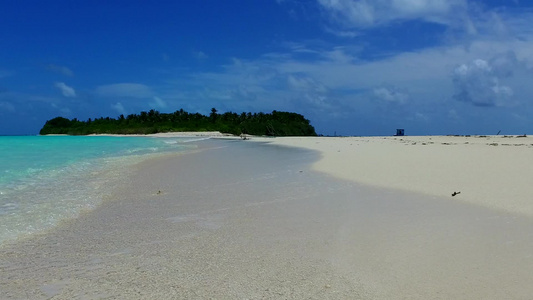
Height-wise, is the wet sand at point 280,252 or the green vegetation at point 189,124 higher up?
the green vegetation at point 189,124

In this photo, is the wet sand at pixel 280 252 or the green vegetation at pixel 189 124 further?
the green vegetation at pixel 189 124

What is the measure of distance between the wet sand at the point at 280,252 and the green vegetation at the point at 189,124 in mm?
80630

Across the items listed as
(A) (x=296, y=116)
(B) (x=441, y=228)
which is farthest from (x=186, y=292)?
(A) (x=296, y=116)

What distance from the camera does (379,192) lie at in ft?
29.0

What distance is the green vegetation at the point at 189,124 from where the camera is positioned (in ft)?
302

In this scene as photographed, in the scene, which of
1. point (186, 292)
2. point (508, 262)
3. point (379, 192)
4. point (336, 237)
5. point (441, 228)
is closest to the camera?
point (186, 292)

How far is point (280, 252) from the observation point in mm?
4676

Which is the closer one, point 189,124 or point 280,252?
point 280,252

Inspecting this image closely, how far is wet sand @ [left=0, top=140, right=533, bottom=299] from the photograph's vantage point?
363 centimetres

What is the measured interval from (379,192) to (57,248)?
20.2 ft

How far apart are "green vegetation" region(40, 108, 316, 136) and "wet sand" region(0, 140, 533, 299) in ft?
265

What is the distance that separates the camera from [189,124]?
120m

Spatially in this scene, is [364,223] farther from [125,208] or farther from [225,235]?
[125,208]

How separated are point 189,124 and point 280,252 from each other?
117 metres
